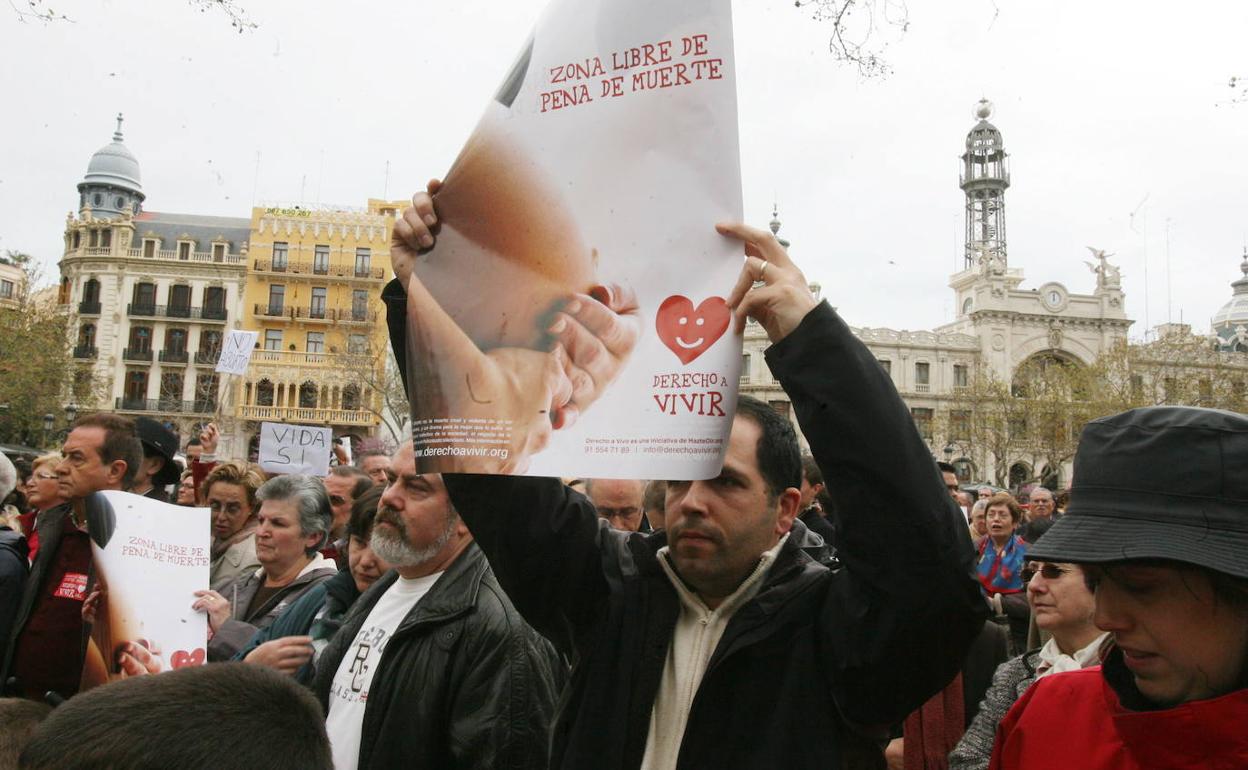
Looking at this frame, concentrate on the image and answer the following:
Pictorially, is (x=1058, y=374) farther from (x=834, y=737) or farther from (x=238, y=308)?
(x=834, y=737)

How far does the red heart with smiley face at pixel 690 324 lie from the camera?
1877 mm

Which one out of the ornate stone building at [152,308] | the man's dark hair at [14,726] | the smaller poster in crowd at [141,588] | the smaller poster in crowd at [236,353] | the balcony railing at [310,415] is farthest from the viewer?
the ornate stone building at [152,308]

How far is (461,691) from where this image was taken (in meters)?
2.80

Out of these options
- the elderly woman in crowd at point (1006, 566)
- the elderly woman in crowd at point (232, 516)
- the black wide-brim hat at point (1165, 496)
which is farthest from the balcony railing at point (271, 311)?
the black wide-brim hat at point (1165, 496)

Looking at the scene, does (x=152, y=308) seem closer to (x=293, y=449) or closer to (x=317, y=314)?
(x=317, y=314)

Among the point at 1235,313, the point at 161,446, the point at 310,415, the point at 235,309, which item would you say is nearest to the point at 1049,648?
the point at 161,446

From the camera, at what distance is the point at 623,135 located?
199 centimetres

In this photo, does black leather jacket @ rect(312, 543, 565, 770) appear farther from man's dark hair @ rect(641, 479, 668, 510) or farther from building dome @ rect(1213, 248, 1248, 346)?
building dome @ rect(1213, 248, 1248, 346)

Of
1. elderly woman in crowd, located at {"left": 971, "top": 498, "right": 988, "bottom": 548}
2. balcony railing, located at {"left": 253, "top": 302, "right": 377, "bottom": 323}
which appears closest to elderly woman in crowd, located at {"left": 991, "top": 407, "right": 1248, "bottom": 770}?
elderly woman in crowd, located at {"left": 971, "top": 498, "right": 988, "bottom": 548}

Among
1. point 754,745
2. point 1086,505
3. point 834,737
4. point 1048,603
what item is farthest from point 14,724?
point 1048,603

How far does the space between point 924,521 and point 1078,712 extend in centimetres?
48

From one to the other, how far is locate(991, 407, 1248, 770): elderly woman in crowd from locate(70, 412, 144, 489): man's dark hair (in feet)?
13.5

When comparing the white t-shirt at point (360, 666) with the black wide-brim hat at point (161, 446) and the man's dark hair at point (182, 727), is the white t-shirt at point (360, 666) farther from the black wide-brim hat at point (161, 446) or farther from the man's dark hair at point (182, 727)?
the black wide-brim hat at point (161, 446)

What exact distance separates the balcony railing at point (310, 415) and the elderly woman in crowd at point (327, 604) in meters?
46.9
